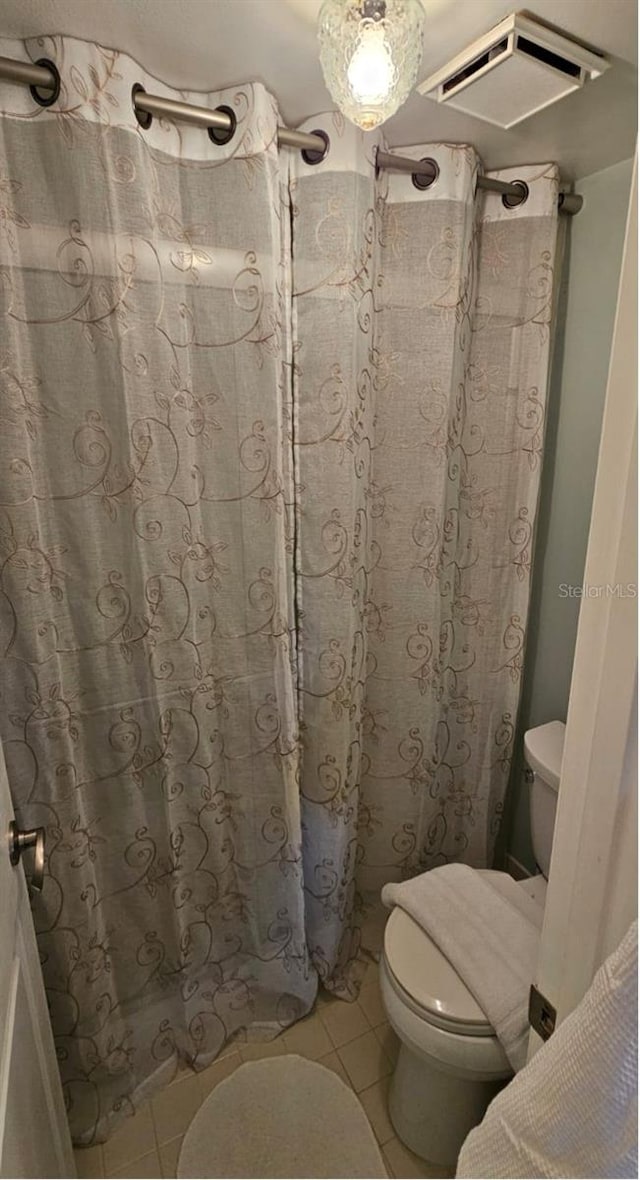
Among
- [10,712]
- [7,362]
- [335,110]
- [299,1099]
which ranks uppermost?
[335,110]

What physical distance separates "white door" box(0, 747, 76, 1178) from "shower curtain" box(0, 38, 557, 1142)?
0.80ft

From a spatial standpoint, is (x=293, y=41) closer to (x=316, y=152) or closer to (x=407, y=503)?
(x=316, y=152)

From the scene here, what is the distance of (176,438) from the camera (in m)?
1.22

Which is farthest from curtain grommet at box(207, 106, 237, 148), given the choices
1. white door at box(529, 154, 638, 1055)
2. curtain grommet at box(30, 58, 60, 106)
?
white door at box(529, 154, 638, 1055)

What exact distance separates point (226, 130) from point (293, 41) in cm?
20

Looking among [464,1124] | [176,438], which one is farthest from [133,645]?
[464,1124]

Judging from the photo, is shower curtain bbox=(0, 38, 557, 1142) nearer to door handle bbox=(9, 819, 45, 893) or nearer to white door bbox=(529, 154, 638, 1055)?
door handle bbox=(9, 819, 45, 893)

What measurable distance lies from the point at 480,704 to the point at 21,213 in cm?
163

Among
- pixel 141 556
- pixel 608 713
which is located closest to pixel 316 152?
pixel 141 556

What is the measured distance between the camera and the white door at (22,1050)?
29.6 inches

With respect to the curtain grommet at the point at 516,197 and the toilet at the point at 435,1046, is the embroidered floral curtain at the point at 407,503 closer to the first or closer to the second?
the curtain grommet at the point at 516,197

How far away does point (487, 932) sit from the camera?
1.34 meters

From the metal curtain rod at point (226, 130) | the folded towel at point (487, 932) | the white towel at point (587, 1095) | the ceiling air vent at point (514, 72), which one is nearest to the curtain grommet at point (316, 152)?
the metal curtain rod at point (226, 130)

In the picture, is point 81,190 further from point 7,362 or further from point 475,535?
point 475,535
